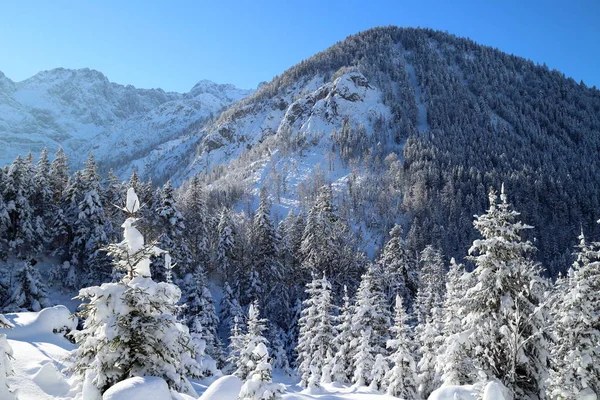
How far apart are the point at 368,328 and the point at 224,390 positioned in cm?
2000

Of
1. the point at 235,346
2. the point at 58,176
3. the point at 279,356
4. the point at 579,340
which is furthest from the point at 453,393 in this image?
the point at 58,176

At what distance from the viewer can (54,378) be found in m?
10.3

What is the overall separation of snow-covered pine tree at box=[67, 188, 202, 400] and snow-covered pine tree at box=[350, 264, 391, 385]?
2050 centimetres

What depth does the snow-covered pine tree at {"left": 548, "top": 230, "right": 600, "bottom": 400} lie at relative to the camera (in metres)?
14.1

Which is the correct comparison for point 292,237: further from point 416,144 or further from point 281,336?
point 416,144

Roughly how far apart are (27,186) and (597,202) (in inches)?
5820

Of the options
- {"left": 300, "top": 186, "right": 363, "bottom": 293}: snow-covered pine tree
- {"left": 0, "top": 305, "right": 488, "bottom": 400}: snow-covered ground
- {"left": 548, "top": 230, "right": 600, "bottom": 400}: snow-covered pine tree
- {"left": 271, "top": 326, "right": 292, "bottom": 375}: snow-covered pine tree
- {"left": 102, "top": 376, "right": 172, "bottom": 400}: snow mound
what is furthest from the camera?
{"left": 300, "top": 186, "right": 363, "bottom": 293}: snow-covered pine tree

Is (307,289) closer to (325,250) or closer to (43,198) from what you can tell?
(325,250)

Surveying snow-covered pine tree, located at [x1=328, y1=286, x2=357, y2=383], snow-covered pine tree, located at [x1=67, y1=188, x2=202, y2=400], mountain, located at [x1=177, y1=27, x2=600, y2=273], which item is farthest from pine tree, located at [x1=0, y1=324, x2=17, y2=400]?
mountain, located at [x1=177, y1=27, x2=600, y2=273]

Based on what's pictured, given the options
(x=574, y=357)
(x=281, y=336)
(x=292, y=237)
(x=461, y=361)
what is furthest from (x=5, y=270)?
(x=574, y=357)

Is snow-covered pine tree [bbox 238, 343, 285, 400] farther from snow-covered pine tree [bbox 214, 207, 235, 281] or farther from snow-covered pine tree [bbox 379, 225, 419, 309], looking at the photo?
snow-covered pine tree [bbox 214, 207, 235, 281]

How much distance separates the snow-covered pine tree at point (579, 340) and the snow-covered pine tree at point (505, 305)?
1.71 m

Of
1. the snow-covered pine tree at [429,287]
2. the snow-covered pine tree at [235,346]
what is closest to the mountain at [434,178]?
the snow-covered pine tree at [429,287]

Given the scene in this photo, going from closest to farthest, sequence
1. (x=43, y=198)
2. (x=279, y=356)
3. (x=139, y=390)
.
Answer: (x=139, y=390) → (x=279, y=356) → (x=43, y=198)
